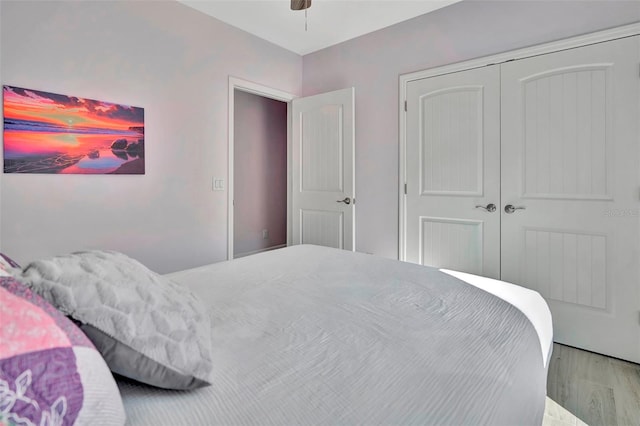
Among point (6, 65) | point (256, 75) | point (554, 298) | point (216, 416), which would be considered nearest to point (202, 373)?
point (216, 416)

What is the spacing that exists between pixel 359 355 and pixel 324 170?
2833mm

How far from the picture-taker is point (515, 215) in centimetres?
257

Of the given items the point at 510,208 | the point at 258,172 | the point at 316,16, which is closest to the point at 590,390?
the point at 510,208

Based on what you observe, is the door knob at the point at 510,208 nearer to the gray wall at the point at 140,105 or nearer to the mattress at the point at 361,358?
the mattress at the point at 361,358

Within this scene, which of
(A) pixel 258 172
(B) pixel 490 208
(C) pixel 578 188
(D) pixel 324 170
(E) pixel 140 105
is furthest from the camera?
(A) pixel 258 172

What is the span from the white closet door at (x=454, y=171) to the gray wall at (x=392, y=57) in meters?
0.18

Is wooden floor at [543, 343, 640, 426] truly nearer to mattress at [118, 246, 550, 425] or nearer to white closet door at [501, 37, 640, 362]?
white closet door at [501, 37, 640, 362]

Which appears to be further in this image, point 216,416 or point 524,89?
point 524,89

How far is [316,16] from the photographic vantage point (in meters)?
3.01

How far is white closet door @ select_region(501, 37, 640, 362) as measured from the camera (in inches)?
84.8

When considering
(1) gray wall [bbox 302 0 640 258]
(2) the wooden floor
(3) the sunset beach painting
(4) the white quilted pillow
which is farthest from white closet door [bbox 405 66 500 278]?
(4) the white quilted pillow

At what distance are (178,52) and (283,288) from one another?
7.77 ft

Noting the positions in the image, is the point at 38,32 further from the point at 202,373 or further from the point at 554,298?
the point at 554,298

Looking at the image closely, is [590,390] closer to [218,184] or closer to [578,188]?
[578,188]
